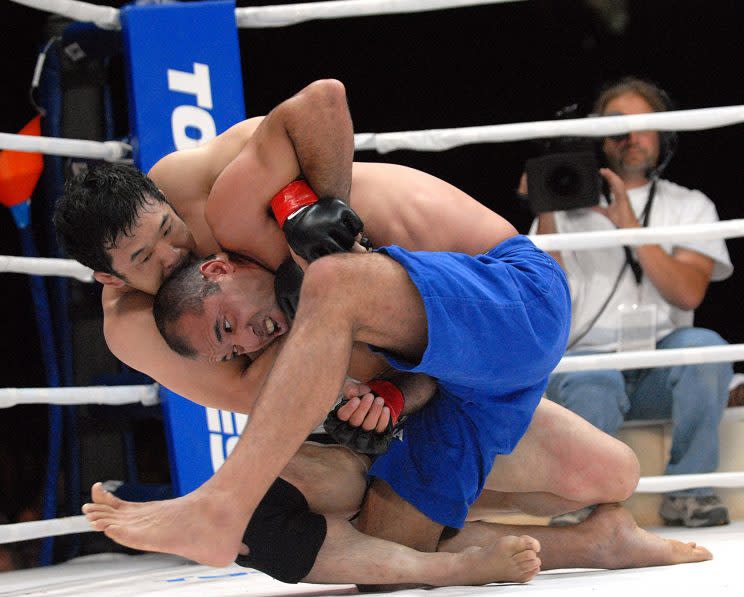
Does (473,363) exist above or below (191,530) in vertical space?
above

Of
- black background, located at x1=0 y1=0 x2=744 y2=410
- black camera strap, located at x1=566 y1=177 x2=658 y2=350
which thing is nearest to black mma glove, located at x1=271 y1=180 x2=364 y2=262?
black camera strap, located at x1=566 y1=177 x2=658 y2=350

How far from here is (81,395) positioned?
6.19 feet

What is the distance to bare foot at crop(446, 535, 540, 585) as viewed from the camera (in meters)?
1.41

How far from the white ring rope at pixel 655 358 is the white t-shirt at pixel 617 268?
345 mm

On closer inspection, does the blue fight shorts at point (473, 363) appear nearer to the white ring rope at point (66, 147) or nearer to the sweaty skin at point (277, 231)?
the sweaty skin at point (277, 231)

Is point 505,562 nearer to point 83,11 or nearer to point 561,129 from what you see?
point 561,129

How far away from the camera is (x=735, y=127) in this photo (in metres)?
2.97

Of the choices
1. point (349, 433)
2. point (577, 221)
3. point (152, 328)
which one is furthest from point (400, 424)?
point (577, 221)

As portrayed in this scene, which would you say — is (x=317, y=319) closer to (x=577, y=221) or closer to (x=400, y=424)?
(x=400, y=424)

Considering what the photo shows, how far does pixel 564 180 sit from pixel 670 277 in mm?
340

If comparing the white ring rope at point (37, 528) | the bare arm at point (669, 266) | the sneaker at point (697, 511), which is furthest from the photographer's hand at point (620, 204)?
the white ring rope at point (37, 528)

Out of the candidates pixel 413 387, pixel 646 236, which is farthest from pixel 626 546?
pixel 646 236

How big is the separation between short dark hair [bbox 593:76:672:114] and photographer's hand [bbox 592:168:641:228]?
0.17 m

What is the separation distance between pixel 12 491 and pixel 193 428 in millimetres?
691
